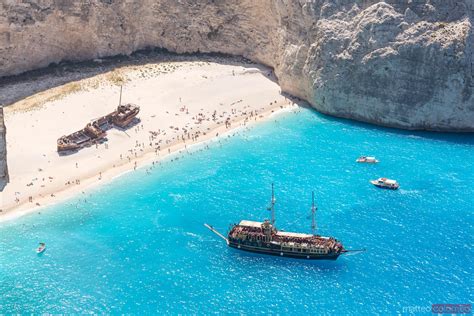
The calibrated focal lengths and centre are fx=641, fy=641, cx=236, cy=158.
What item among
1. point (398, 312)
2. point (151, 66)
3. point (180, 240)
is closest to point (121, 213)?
point (180, 240)

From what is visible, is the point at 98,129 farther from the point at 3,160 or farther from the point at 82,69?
the point at 82,69

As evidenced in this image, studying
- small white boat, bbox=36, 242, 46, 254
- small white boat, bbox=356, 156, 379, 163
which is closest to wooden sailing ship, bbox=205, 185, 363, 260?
small white boat, bbox=356, 156, 379, 163

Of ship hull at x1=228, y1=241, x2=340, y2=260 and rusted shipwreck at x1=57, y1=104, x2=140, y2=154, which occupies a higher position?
rusted shipwreck at x1=57, y1=104, x2=140, y2=154

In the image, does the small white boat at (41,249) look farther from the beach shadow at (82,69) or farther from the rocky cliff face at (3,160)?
the beach shadow at (82,69)

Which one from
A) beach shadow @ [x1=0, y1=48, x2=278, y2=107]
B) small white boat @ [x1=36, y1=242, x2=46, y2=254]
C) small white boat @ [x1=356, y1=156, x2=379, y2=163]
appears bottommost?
small white boat @ [x1=36, y1=242, x2=46, y2=254]

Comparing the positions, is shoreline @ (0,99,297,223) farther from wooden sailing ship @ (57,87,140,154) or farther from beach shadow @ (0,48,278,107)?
beach shadow @ (0,48,278,107)

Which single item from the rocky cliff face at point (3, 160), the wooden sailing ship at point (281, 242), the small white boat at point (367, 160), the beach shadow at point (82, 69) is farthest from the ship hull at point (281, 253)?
the beach shadow at point (82, 69)

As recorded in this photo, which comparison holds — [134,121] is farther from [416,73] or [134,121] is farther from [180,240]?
[416,73]
